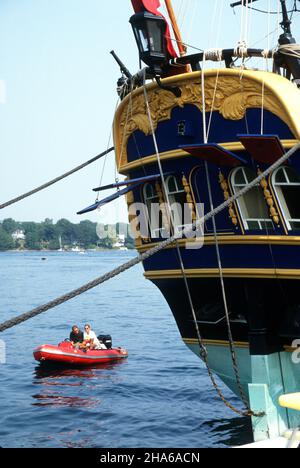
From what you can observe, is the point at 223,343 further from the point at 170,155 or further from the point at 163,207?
the point at 170,155

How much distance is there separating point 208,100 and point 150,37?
1.44 m

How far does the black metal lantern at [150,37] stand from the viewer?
500 inches

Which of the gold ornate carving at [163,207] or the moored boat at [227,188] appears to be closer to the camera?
the moored boat at [227,188]

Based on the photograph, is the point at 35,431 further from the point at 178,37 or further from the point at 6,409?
the point at 178,37

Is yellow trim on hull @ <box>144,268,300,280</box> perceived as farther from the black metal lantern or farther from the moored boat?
the black metal lantern

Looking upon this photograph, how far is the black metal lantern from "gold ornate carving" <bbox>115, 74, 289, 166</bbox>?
22.1 inches

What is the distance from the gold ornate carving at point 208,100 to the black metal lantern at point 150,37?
1.84ft

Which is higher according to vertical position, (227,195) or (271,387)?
(227,195)

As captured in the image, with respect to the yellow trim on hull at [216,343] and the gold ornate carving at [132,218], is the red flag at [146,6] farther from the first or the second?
the yellow trim on hull at [216,343]

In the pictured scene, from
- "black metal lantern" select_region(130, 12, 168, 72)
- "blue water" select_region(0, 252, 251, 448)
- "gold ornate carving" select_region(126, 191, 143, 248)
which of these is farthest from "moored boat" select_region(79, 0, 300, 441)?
"blue water" select_region(0, 252, 251, 448)

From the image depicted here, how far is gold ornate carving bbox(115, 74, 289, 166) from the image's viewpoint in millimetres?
12578

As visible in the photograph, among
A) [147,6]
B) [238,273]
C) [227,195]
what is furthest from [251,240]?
[147,6]

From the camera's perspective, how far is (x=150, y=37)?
1291cm

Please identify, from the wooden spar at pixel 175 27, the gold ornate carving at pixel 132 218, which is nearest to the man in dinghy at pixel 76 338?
the gold ornate carving at pixel 132 218
